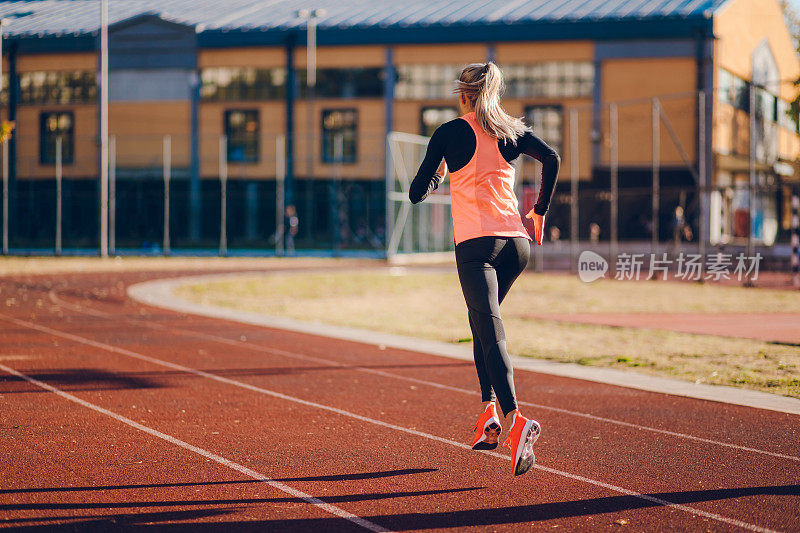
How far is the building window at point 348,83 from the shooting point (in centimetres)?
4559

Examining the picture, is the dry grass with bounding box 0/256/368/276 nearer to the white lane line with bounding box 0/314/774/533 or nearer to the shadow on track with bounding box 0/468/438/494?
the white lane line with bounding box 0/314/774/533

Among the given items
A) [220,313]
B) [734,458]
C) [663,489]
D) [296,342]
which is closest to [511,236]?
[663,489]

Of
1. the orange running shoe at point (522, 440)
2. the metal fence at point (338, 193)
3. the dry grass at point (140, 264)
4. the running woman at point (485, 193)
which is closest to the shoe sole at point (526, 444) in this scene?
the orange running shoe at point (522, 440)

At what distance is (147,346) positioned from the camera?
37.9 ft

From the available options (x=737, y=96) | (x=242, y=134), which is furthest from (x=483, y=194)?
(x=242, y=134)

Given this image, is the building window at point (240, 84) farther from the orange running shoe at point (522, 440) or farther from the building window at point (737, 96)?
the orange running shoe at point (522, 440)

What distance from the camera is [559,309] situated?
681 inches

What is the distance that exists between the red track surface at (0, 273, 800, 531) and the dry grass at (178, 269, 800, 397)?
5.52 ft

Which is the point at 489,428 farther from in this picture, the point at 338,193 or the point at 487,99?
the point at 338,193

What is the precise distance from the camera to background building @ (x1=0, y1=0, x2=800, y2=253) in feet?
132

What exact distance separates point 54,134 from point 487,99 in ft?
151

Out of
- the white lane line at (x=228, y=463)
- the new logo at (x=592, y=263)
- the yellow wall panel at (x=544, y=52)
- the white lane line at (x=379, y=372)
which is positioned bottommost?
the white lane line at (x=379, y=372)

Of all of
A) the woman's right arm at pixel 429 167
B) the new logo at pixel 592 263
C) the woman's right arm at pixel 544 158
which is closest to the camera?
the woman's right arm at pixel 429 167

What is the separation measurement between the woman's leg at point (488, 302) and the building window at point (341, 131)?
40.7 m
